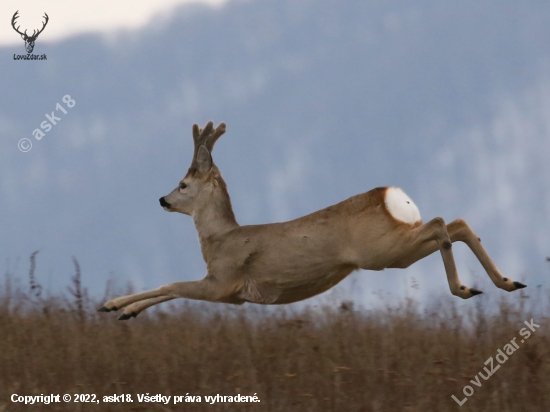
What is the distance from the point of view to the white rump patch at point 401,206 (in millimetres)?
6711

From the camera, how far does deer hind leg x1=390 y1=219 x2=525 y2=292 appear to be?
6.75 m

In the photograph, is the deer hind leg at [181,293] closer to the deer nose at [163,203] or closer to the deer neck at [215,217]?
the deer neck at [215,217]

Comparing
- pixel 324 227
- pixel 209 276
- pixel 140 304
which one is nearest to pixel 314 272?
pixel 324 227

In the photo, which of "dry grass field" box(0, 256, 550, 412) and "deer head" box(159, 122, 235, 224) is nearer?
"dry grass field" box(0, 256, 550, 412)

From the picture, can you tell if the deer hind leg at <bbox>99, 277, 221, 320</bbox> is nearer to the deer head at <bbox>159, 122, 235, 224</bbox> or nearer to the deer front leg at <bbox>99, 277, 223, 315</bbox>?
the deer front leg at <bbox>99, 277, 223, 315</bbox>

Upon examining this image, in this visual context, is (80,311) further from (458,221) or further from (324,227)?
(458,221)

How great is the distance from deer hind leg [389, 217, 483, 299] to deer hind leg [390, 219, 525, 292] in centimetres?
1

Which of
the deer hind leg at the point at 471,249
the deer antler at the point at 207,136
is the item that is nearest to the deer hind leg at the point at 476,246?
the deer hind leg at the point at 471,249

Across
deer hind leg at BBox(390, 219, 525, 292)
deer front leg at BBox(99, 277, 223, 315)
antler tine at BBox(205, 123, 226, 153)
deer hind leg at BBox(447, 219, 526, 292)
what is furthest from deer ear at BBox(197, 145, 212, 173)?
deer hind leg at BBox(447, 219, 526, 292)

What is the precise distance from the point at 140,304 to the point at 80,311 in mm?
1474

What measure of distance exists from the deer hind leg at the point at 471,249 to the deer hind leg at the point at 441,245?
0.01 metres

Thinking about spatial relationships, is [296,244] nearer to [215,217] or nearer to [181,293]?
[215,217]

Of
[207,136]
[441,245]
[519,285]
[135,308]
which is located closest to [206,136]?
[207,136]

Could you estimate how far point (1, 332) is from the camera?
8.02m
